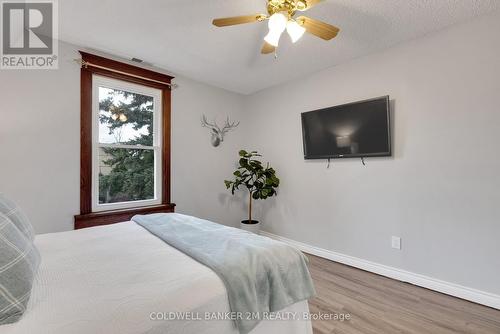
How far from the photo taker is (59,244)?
155 cm

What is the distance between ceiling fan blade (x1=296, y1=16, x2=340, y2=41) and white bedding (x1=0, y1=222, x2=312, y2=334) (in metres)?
1.69

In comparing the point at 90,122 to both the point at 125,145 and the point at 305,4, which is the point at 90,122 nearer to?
the point at 125,145

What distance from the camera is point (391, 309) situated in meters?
1.95

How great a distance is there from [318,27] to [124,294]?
1.95m

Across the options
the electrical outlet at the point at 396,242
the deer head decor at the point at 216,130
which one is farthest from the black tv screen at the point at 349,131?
the deer head decor at the point at 216,130

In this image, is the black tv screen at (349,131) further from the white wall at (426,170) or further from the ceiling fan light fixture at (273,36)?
the ceiling fan light fixture at (273,36)

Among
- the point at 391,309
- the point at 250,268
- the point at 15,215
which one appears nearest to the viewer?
the point at 250,268

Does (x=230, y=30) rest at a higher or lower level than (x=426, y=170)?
higher

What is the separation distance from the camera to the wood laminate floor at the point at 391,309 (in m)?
1.72

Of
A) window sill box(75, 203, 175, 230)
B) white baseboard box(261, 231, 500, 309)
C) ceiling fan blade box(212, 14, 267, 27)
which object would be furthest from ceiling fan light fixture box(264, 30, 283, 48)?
white baseboard box(261, 231, 500, 309)

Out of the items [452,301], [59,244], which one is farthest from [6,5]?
[452,301]

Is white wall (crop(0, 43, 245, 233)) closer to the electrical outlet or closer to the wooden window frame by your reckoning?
the wooden window frame

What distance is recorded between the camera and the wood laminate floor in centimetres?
172

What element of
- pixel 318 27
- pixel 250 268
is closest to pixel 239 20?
pixel 318 27
